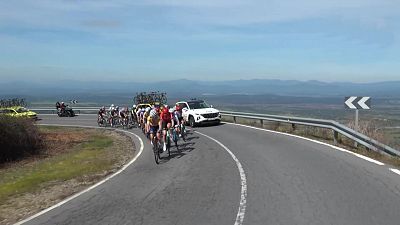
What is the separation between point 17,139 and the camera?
2489cm

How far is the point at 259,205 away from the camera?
29.3ft

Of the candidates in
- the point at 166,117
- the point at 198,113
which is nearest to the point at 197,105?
the point at 198,113

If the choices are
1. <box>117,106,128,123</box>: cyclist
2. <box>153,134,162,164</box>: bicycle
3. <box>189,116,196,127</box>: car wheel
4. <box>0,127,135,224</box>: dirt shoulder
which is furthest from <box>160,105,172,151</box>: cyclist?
<box>117,106,128,123</box>: cyclist

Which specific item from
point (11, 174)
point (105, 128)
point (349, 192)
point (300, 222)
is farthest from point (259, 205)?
point (105, 128)

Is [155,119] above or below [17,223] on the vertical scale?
above

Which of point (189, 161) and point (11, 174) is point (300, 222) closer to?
point (189, 161)

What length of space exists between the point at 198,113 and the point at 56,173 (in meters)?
16.9

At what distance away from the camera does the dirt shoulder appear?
1086cm

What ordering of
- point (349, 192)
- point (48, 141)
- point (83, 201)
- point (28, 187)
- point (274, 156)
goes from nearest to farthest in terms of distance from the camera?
1. point (349, 192)
2. point (83, 201)
3. point (28, 187)
4. point (274, 156)
5. point (48, 141)

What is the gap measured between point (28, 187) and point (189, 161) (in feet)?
16.9

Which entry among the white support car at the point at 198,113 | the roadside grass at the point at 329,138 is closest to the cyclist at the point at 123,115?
the white support car at the point at 198,113

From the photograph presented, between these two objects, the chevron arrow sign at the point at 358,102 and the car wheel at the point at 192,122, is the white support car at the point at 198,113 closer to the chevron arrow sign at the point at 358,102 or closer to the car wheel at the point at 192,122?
the car wheel at the point at 192,122

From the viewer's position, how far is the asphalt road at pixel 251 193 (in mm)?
8219

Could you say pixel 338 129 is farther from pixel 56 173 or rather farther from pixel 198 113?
pixel 198 113
